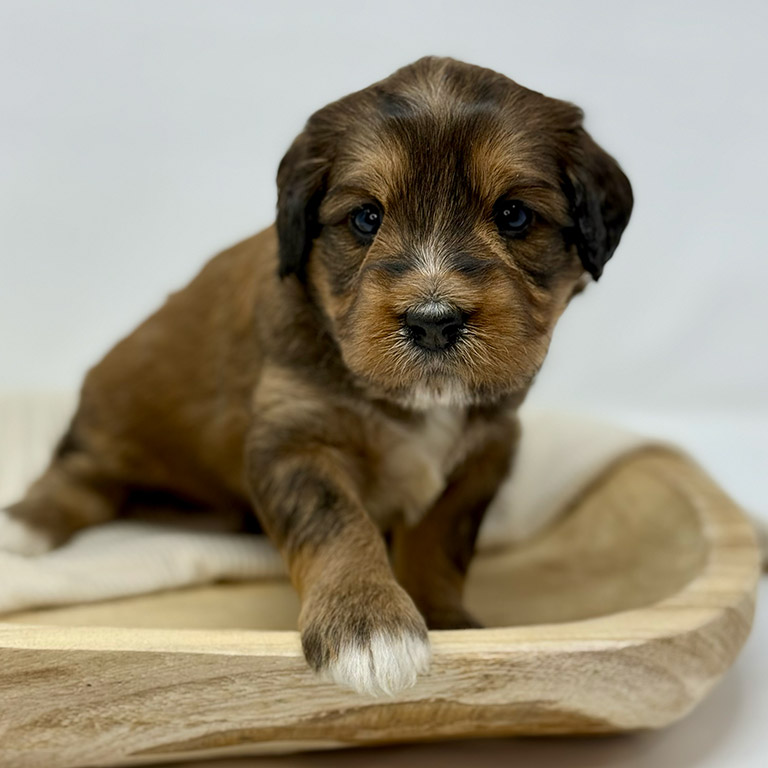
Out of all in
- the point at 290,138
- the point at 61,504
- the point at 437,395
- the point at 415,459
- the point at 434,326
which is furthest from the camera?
the point at 61,504

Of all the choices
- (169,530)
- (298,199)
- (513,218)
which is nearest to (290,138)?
(298,199)

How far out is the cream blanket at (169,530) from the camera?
2.60 m

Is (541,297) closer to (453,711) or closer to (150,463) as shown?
(453,711)

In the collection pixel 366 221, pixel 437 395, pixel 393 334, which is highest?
pixel 366 221

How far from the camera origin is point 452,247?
75.2 inches

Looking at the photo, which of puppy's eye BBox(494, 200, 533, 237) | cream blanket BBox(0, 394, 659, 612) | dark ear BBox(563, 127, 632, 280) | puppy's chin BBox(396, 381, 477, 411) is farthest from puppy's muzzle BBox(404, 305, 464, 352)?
cream blanket BBox(0, 394, 659, 612)

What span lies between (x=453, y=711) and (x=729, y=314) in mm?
2260

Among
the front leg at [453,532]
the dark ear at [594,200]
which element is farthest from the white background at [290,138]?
the front leg at [453,532]

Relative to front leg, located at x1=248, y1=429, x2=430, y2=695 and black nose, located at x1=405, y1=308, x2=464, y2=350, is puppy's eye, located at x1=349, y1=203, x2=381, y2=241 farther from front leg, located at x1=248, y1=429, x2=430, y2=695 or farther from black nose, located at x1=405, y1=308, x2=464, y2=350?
front leg, located at x1=248, y1=429, x2=430, y2=695

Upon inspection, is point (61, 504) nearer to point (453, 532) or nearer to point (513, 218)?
point (453, 532)

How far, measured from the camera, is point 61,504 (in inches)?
113

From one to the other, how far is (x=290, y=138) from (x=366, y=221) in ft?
1.91

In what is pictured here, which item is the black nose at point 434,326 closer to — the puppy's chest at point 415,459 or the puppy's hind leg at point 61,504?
the puppy's chest at point 415,459

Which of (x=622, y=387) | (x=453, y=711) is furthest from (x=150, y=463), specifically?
(x=622, y=387)
